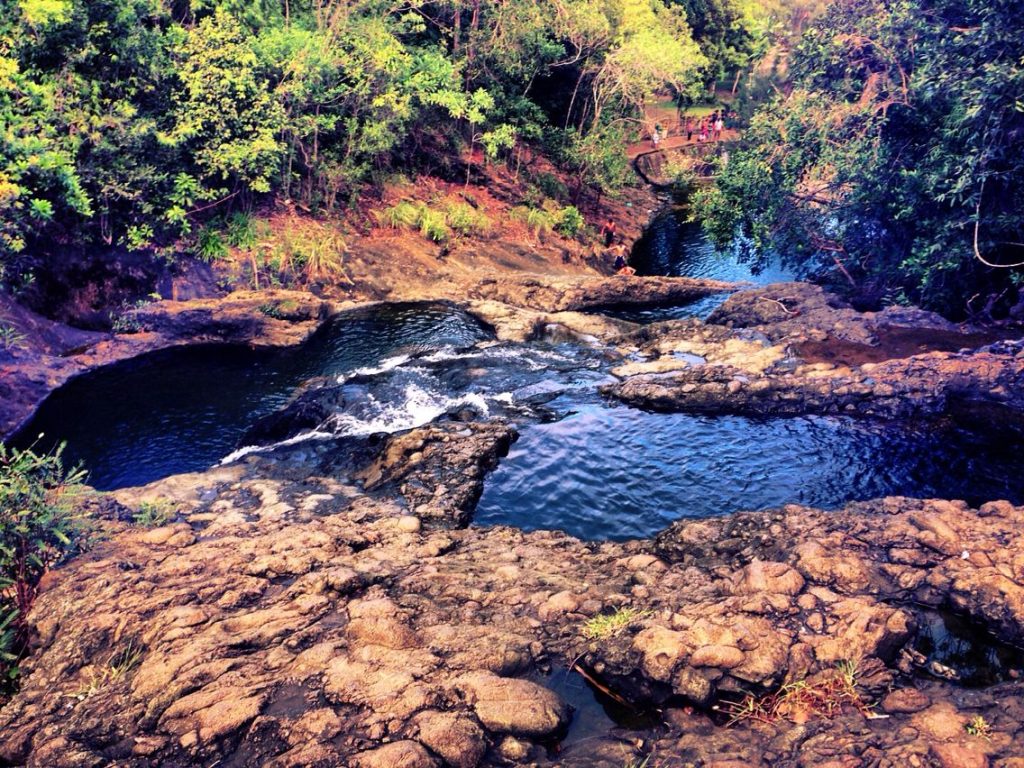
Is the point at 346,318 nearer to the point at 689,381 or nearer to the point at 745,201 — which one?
the point at 689,381

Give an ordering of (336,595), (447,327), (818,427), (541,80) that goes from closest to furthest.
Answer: (336,595) → (818,427) → (447,327) → (541,80)

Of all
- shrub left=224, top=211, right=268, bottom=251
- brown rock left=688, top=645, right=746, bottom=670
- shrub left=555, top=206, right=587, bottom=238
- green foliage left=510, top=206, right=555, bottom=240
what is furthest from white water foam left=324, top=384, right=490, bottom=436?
shrub left=555, top=206, right=587, bottom=238

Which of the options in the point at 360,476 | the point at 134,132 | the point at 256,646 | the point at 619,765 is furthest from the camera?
the point at 134,132

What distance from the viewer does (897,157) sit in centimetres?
1694

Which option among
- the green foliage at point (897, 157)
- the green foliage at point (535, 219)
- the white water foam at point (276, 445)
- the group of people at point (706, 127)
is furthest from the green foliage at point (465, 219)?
the group of people at point (706, 127)

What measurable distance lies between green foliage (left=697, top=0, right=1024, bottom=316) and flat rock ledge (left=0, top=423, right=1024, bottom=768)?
8620mm

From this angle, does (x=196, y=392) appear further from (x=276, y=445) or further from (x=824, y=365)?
(x=824, y=365)

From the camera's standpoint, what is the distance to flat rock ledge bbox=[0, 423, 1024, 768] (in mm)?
5926

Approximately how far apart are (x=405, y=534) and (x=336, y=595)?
218cm

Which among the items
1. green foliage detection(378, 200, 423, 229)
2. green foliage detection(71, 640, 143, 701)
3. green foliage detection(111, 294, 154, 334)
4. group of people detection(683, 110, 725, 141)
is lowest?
green foliage detection(71, 640, 143, 701)

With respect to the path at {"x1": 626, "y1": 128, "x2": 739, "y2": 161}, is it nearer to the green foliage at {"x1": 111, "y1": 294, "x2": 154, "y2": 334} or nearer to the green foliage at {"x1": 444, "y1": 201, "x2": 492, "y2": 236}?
the green foliage at {"x1": 444, "y1": 201, "x2": 492, "y2": 236}

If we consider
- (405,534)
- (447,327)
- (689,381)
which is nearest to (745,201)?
(689,381)

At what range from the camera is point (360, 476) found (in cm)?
1296

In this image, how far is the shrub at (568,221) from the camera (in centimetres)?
2970
